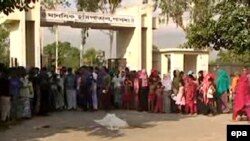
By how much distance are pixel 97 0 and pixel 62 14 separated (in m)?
8.07

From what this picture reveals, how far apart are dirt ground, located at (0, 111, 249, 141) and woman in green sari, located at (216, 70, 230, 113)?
4.49ft

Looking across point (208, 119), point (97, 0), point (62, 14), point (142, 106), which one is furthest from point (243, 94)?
point (97, 0)

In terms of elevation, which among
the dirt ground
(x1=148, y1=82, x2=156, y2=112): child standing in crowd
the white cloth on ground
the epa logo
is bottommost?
the dirt ground

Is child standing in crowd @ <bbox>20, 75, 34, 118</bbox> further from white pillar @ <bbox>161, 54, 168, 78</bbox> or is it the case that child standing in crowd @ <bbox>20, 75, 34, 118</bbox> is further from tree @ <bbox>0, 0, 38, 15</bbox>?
white pillar @ <bbox>161, 54, 168, 78</bbox>

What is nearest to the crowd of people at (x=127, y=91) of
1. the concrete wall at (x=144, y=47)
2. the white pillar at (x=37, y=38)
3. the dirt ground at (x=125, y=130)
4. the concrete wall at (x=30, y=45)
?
the dirt ground at (x=125, y=130)

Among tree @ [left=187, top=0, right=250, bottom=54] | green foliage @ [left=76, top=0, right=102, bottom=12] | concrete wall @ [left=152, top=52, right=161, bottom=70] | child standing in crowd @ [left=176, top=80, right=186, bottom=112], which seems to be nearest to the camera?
tree @ [left=187, top=0, right=250, bottom=54]

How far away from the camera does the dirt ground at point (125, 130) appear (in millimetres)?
11305

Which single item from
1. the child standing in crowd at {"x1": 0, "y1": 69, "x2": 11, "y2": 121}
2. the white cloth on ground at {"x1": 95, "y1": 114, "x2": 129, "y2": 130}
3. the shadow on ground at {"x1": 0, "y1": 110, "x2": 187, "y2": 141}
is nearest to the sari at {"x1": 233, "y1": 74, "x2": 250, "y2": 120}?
the shadow on ground at {"x1": 0, "y1": 110, "x2": 187, "y2": 141}

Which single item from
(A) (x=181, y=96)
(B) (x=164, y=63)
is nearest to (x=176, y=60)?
(B) (x=164, y=63)

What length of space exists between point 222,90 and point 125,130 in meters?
5.63

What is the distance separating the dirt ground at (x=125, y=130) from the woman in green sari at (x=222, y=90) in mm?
1369

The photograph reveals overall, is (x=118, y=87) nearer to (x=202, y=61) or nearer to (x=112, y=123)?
(x=112, y=123)

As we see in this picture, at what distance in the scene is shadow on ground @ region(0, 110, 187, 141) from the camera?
38.6ft

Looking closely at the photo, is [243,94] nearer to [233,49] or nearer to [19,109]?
[233,49]
